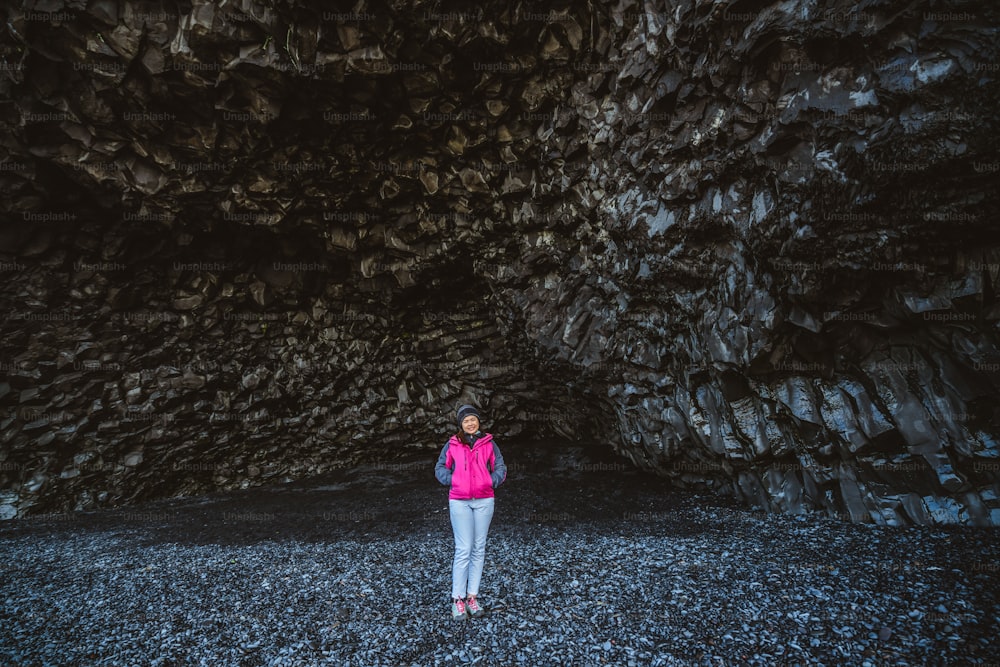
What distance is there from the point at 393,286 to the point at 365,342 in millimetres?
2798

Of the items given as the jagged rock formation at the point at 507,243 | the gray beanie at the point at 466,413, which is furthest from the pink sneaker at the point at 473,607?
the jagged rock formation at the point at 507,243

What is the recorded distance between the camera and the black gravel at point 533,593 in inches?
255

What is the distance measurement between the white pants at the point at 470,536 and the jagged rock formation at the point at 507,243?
748 centimetres

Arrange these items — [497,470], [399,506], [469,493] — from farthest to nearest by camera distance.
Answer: [399,506] < [497,470] < [469,493]

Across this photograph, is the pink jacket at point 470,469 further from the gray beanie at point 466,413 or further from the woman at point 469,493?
the gray beanie at point 466,413

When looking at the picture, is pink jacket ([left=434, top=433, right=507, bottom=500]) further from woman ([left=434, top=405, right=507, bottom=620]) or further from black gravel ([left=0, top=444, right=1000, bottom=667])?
black gravel ([left=0, top=444, right=1000, bottom=667])

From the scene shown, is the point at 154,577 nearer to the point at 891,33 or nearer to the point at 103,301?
the point at 103,301

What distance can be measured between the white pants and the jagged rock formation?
24.5 ft

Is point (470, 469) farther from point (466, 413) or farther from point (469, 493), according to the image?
point (466, 413)

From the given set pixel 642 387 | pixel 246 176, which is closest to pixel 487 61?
pixel 246 176

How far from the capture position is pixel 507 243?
1650 centimetres

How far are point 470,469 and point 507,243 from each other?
10796mm

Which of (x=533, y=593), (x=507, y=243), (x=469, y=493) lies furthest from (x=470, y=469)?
(x=507, y=243)

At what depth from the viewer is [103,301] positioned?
16125 millimetres
